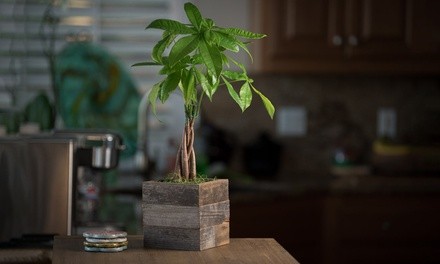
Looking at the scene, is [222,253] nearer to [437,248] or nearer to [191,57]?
[191,57]

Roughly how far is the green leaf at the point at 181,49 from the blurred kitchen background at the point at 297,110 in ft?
8.19

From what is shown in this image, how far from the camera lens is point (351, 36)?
5723 millimetres

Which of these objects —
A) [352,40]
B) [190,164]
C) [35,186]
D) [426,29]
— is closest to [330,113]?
[352,40]

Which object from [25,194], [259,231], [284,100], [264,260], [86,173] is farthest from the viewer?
[284,100]

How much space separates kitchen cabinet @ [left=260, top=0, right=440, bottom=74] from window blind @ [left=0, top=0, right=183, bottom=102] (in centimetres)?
60

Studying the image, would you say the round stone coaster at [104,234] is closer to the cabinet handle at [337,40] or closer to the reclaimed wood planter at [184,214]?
the reclaimed wood planter at [184,214]

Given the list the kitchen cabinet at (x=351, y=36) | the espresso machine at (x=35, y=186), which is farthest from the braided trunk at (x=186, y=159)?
the kitchen cabinet at (x=351, y=36)

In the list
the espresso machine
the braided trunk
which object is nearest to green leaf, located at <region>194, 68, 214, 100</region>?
the braided trunk

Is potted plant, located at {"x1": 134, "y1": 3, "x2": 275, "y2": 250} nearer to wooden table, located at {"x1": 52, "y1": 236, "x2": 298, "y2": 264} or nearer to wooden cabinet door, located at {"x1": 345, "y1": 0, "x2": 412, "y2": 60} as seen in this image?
wooden table, located at {"x1": 52, "y1": 236, "x2": 298, "y2": 264}

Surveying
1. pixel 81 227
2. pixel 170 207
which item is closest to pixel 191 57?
pixel 170 207

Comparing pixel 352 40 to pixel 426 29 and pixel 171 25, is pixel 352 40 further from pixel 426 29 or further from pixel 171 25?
pixel 171 25

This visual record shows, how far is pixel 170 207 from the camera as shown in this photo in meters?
2.34

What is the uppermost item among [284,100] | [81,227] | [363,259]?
[284,100]

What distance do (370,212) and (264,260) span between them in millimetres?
3208
